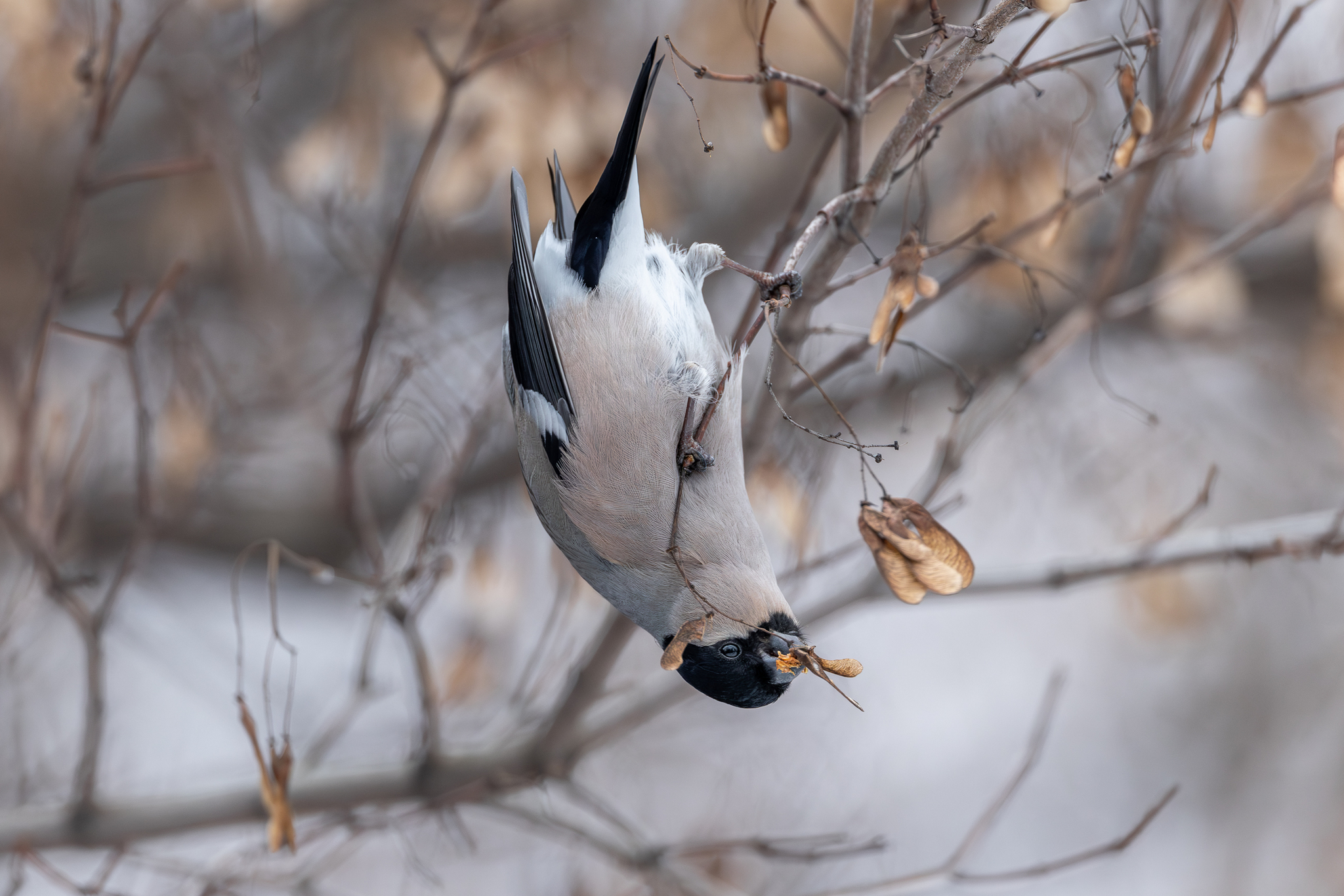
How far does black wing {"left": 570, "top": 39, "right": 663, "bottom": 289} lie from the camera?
1628 millimetres

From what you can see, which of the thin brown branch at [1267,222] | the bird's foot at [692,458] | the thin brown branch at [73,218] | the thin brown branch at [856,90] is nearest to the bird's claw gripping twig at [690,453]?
the bird's foot at [692,458]

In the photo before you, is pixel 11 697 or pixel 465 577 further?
pixel 11 697

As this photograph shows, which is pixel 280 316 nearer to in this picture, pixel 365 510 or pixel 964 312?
pixel 365 510

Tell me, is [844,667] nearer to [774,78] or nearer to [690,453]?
[690,453]

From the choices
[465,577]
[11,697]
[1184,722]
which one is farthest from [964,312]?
[11,697]

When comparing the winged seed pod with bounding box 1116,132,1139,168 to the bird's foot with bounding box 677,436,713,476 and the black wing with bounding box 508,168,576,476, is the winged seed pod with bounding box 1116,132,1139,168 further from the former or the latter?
the black wing with bounding box 508,168,576,476

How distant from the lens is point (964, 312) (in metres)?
4.02

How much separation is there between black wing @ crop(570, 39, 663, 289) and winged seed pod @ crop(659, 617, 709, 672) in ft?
Answer: 2.32

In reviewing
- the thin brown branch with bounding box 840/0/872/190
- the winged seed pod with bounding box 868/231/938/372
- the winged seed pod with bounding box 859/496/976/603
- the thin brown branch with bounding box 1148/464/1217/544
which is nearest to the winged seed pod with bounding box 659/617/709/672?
the winged seed pod with bounding box 859/496/976/603

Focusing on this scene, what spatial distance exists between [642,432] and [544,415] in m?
0.22

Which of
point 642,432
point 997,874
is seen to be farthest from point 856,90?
point 997,874

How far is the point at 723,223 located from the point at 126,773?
2942 mm

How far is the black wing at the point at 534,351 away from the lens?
1.76 meters

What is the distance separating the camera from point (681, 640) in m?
1.40
